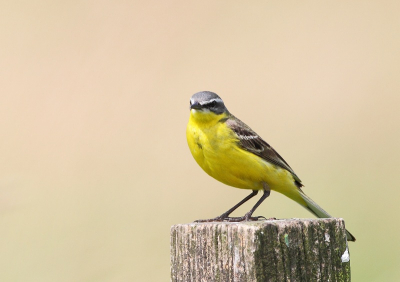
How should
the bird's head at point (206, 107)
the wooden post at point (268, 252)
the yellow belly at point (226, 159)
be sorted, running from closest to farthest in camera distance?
the wooden post at point (268, 252)
the yellow belly at point (226, 159)
the bird's head at point (206, 107)

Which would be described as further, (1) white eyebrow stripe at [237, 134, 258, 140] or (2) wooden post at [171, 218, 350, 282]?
(1) white eyebrow stripe at [237, 134, 258, 140]

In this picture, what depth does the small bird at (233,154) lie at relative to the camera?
5.39m

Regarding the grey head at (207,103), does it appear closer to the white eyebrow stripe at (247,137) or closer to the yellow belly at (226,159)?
the yellow belly at (226,159)

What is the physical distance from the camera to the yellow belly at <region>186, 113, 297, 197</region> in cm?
537

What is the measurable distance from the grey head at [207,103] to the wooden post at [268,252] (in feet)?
8.62

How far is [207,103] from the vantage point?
566 cm

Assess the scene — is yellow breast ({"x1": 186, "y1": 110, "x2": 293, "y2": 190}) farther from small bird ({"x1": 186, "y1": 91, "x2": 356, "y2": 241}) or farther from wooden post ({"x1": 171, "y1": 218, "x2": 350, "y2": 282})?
wooden post ({"x1": 171, "y1": 218, "x2": 350, "y2": 282})

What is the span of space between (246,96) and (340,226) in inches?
324

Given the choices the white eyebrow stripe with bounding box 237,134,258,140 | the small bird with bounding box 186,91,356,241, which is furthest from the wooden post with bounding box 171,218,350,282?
the white eyebrow stripe with bounding box 237,134,258,140

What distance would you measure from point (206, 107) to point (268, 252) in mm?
2977

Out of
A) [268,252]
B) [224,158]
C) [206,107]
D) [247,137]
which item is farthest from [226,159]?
[268,252]

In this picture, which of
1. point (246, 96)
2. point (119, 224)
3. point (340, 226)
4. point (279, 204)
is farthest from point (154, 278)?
point (246, 96)

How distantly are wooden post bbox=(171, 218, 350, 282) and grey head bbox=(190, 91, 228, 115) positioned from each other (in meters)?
2.63

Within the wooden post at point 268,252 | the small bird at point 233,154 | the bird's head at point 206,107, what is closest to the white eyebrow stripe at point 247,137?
the small bird at point 233,154
